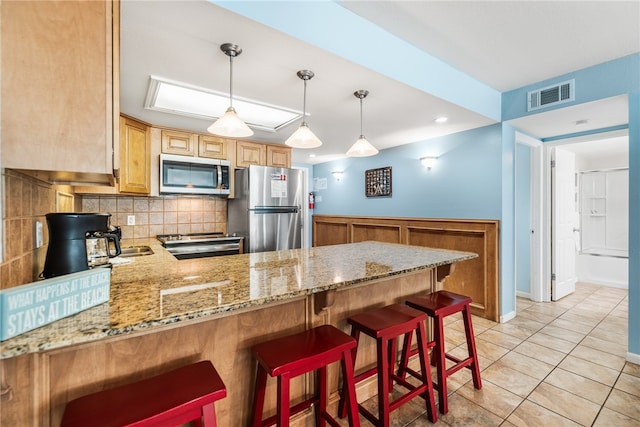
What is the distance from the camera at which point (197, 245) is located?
307 cm

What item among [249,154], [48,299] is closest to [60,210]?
[48,299]

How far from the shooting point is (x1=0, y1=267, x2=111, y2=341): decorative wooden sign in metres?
0.69

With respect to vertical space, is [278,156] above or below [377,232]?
above

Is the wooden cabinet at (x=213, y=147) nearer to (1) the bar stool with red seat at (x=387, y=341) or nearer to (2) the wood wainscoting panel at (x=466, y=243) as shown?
(2) the wood wainscoting panel at (x=466, y=243)

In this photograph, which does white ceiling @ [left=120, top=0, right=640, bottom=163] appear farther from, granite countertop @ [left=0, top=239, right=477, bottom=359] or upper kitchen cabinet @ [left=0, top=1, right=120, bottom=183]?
granite countertop @ [left=0, top=239, right=477, bottom=359]

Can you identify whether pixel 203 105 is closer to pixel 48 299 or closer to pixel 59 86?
pixel 59 86

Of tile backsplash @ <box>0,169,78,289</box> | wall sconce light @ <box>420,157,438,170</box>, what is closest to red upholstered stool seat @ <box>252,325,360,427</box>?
tile backsplash @ <box>0,169,78,289</box>

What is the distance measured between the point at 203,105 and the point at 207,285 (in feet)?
6.41

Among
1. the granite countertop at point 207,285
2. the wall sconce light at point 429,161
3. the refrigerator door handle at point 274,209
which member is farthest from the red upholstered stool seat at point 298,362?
the wall sconce light at point 429,161

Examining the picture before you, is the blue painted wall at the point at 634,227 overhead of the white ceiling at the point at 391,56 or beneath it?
beneath

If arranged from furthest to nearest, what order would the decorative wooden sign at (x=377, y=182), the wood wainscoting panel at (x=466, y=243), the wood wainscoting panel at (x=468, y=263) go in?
the decorative wooden sign at (x=377, y=182), the wood wainscoting panel at (x=468, y=263), the wood wainscoting panel at (x=466, y=243)

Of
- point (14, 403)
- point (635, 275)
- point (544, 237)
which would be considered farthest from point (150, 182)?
point (544, 237)

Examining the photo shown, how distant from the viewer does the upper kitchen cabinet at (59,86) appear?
0.84 meters

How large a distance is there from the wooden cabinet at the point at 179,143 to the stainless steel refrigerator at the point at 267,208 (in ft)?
1.89
